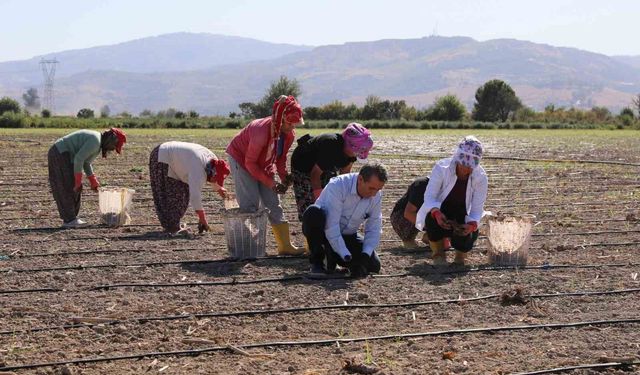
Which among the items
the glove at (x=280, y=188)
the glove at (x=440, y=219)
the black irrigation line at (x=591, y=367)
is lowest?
the black irrigation line at (x=591, y=367)

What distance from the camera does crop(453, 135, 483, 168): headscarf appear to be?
6.91 metres

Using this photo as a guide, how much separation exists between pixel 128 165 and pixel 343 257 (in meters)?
12.2

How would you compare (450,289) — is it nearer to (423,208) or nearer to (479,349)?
(423,208)

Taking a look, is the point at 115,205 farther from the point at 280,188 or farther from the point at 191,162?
the point at 280,188

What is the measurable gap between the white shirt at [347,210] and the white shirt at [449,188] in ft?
1.98

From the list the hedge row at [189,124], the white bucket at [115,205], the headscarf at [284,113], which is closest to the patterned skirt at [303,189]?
the headscarf at [284,113]

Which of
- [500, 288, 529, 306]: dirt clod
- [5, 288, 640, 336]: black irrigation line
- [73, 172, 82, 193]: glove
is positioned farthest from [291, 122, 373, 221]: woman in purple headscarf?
[73, 172, 82, 193]: glove

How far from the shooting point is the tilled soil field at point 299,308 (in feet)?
15.4

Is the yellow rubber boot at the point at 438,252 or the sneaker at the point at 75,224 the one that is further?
the sneaker at the point at 75,224

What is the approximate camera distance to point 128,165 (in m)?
18.0

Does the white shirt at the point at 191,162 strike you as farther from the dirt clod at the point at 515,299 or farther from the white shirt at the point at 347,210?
the dirt clod at the point at 515,299

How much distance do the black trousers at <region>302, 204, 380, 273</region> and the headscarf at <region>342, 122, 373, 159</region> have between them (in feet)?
2.38

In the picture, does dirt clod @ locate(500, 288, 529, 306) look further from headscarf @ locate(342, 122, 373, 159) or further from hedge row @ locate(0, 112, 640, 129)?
hedge row @ locate(0, 112, 640, 129)

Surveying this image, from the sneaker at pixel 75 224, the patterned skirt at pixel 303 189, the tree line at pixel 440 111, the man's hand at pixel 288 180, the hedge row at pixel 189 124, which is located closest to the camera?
the man's hand at pixel 288 180
